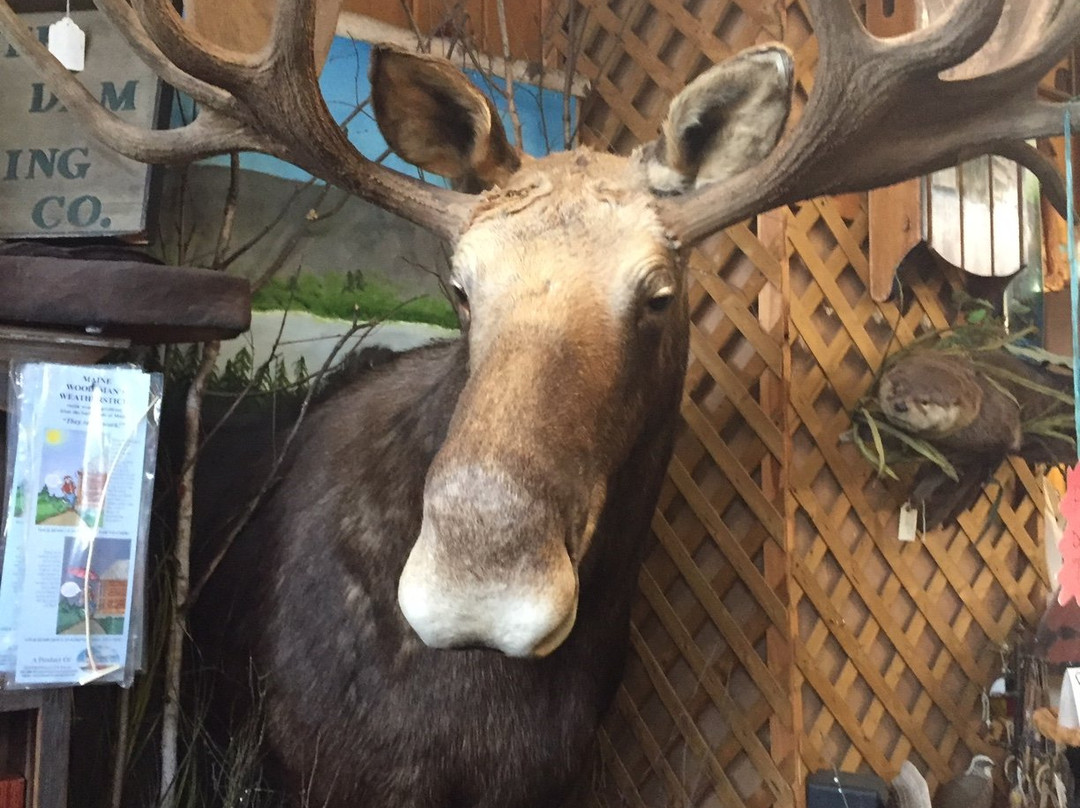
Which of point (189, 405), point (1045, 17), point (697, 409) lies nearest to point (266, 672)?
point (189, 405)

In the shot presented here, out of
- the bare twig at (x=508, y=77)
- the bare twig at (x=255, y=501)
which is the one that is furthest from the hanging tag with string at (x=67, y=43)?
the bare twig at (x=508, y=77)

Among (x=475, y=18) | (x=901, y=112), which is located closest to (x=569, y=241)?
(x=901, y=112)

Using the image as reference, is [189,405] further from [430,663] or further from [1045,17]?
[1045,17]

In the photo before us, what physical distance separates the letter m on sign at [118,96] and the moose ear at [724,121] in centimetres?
87

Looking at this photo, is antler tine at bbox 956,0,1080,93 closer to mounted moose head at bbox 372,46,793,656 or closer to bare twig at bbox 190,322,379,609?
mounted moose head at bbox 372,46,793,656

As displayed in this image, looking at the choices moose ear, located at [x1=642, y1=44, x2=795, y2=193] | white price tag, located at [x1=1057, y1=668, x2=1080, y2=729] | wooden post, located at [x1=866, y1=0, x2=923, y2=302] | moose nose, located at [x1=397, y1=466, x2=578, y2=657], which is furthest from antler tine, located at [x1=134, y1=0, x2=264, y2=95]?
white price tag, located at [x1=1057, y1=668, x2=1080, y2=729]

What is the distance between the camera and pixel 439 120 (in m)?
1.32

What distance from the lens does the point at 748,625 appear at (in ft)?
5.72

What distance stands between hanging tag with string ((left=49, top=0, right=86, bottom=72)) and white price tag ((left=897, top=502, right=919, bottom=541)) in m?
1.77

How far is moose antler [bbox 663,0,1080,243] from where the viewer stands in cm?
110

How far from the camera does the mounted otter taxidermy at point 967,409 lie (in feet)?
5.47

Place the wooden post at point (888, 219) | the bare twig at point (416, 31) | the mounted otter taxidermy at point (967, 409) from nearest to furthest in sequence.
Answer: the mounted otter taxidermy at point (967, 409), the wooden post at point (888, 219), the bare twig at point (416, 31)

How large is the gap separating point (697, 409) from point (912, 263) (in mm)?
572

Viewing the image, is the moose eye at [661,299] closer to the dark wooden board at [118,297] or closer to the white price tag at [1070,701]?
the dark wooden board at [118,297]
